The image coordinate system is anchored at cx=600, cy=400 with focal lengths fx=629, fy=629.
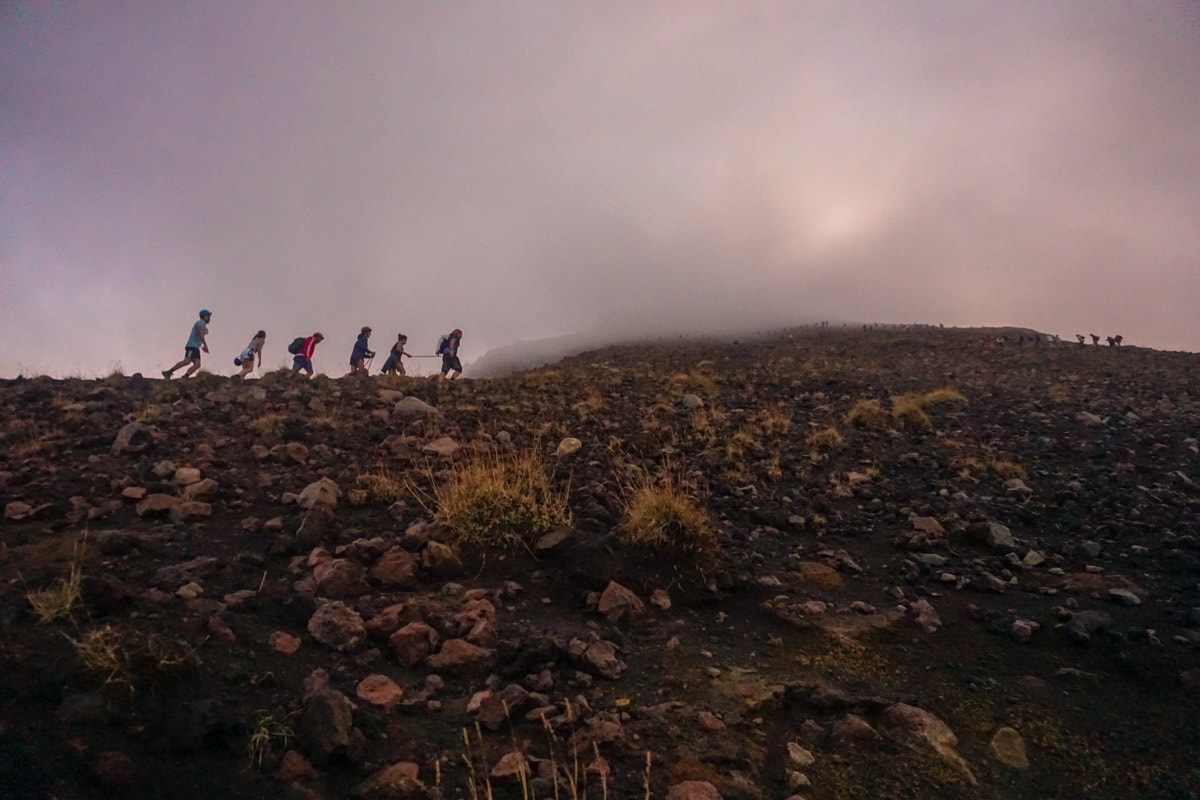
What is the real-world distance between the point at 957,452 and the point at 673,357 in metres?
13.9

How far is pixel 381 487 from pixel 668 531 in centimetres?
261

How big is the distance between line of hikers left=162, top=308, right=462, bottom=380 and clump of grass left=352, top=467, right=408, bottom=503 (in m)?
7.49

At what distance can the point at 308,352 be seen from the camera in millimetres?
16812

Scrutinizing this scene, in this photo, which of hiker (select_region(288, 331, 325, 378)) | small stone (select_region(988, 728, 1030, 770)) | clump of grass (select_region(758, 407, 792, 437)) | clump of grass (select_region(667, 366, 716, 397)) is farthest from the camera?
hiker (select_region(288, 331, 325, 378))

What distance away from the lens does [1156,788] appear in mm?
2871

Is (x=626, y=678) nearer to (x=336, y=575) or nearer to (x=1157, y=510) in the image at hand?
(x=336, y=575)

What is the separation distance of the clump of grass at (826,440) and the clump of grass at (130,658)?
702 centimetres

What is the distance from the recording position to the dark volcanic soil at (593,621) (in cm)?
282

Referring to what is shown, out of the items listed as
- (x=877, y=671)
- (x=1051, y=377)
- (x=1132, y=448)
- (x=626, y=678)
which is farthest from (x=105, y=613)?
(x=1051, y=377)

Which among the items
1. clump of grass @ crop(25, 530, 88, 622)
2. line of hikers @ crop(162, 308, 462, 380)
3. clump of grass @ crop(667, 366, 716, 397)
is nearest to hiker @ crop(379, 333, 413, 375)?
line of hikers @ crop(162, 308, 462, 380)

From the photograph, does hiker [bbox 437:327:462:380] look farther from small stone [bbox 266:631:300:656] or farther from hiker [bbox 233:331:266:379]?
small stone [bbox 266:631:300:656]

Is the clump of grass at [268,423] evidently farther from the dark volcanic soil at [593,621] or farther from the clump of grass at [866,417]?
the clump of grass at [866,417]

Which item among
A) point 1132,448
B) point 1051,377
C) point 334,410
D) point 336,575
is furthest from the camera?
point 1051,377

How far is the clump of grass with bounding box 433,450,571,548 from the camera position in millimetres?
4938
